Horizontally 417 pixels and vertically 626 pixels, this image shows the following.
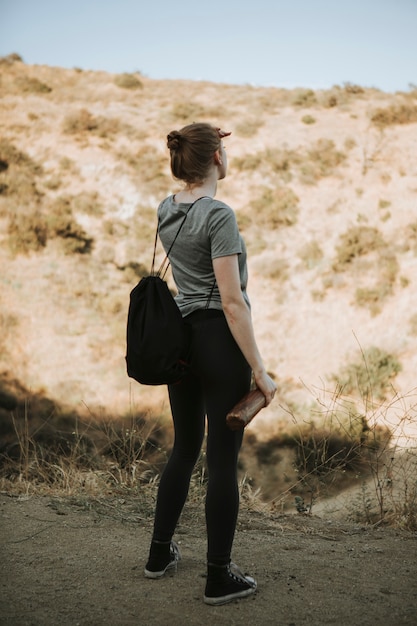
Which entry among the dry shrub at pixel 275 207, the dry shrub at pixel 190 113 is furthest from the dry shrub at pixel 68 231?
the dry shrub at pixel 190 113

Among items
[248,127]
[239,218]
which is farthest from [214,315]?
[248,127]

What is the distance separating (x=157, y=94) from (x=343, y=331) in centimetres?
1028

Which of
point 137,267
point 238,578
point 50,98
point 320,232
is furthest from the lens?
point 50,98

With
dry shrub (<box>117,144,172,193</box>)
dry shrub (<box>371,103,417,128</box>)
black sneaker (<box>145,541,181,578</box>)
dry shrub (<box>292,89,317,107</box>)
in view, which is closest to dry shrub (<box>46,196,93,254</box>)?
dry shrub (<box>117,144,172,193</box>)

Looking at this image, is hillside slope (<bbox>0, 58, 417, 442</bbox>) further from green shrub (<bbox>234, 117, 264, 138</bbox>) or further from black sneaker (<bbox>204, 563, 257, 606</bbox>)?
black sneaker (<bbox>204, 563, 257, 606</bbox>)

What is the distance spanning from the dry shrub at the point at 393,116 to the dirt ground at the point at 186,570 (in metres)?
15.5

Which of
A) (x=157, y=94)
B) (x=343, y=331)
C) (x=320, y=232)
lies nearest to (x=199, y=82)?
(x=157, y=94)

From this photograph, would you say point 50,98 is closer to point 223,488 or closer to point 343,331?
point 343,331

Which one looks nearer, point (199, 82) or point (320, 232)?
point (320, 232)

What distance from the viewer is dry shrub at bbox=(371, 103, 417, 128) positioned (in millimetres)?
17234

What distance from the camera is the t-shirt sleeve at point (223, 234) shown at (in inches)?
85.5

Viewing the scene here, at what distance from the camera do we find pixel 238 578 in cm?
245

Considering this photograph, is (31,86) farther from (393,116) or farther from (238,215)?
(393,116)

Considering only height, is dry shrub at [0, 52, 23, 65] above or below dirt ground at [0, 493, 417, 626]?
above
